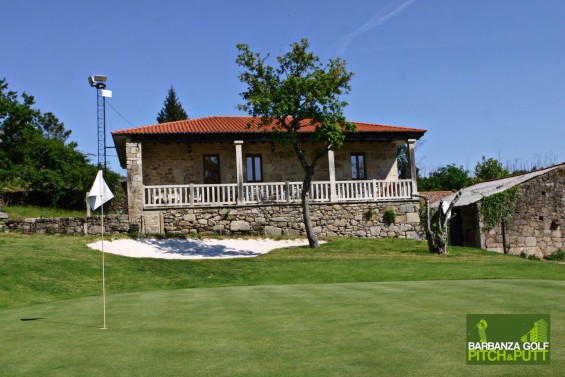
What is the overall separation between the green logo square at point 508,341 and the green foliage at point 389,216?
1914 centimetres

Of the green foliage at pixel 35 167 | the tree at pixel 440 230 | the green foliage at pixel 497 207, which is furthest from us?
the green foliage at pixel 35 167

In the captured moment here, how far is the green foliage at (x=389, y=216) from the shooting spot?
2473cm

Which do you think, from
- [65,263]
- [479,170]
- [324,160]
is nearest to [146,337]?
[65,263]

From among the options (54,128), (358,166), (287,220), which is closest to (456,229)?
(358,166)

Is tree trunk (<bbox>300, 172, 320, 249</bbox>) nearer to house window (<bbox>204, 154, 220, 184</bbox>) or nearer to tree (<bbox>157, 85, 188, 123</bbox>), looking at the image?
house window (<bbox>204, 154, 220, 184</bbox>)

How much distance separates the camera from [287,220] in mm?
24375

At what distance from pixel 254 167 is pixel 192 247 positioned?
629 centimetres

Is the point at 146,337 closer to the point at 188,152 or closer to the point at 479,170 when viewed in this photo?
the point at 188,152

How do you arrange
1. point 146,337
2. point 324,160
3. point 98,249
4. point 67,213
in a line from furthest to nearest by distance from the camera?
point 67,213 < point 324,160 < point 98,249 < point 146,337

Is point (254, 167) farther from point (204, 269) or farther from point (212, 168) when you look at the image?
point (204, 269)

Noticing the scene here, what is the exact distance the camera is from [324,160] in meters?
27.0

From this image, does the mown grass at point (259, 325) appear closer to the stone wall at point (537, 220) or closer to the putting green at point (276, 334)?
the putting green at point (276, 334)

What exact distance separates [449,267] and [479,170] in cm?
2738

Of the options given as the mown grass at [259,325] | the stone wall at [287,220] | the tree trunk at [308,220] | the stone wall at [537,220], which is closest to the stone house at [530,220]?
the stone wall at [537,220]
